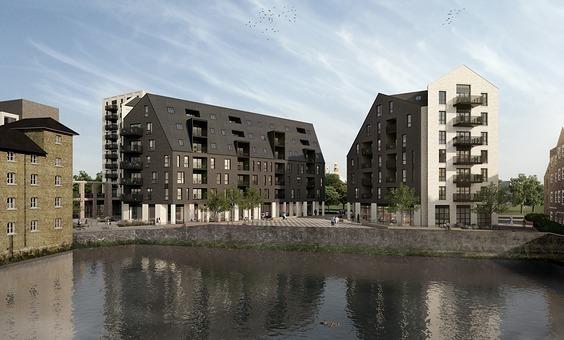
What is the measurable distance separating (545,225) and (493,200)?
7535mm

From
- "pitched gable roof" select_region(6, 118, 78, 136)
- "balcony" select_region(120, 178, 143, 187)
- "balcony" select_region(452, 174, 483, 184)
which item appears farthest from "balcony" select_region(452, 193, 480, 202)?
"pitched gable roof" select_region(6, 118, 78, 136)

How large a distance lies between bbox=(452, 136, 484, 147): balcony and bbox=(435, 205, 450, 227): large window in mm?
9987

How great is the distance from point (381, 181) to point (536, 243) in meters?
28.8

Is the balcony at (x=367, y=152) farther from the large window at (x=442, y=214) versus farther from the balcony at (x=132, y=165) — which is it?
the balcony at (x=132, y=165)

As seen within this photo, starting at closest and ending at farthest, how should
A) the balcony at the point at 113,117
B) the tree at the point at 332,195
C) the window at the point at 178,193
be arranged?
the window at the point at 178,193 → the balcony at the point at 113,117 → the tree at the point at 332,195

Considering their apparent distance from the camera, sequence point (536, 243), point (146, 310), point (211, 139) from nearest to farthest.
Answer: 1. point (146, 310)
2. point (536, 243)
3. point (211, 139)

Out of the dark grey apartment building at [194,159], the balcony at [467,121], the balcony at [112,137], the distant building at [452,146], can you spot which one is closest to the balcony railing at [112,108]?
the balcony at [112,137]

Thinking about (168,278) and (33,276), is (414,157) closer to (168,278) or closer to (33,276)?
(168,278)

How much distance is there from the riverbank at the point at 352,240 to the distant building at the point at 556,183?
19.2 m

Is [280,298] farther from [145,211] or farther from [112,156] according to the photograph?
[112,156]

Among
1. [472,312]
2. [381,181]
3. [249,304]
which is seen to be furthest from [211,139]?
[472,312]

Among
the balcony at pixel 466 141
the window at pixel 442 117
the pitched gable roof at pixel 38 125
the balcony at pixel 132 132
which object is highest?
the window at pixel 442 117

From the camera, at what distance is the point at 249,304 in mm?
33594

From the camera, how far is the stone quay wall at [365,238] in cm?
5209
